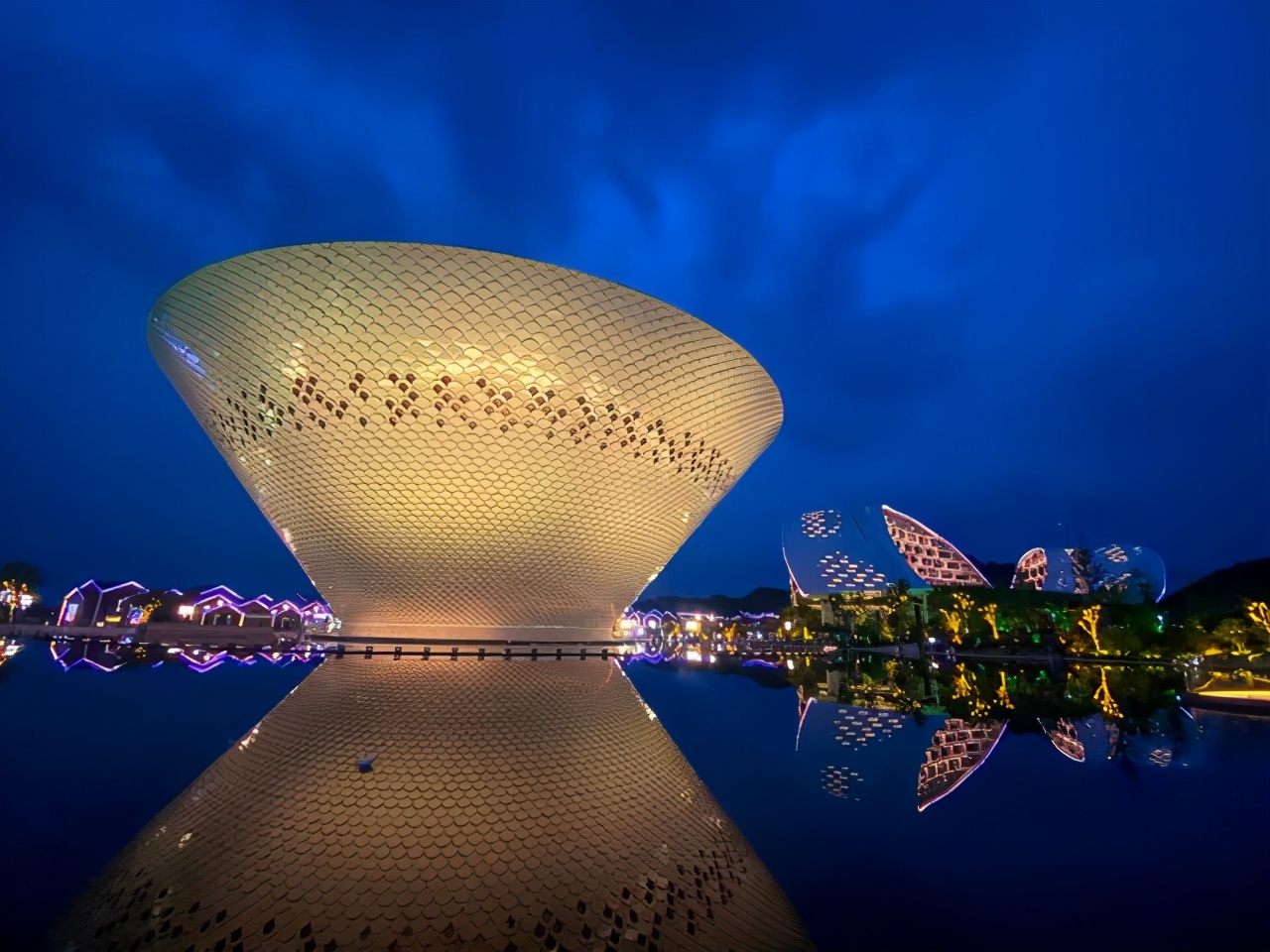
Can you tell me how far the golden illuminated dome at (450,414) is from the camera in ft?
45.4

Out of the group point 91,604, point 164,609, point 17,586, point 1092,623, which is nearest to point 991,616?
point 1092,623

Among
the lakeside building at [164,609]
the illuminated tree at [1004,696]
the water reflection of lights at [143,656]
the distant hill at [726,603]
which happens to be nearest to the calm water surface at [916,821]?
the illuminated tree at [1004,696]

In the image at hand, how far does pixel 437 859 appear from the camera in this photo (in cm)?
305

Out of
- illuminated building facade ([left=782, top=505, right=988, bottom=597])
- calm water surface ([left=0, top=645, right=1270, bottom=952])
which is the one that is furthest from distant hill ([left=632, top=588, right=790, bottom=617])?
calm water surface ([left=0, top=645, right=1270, bottom=952])

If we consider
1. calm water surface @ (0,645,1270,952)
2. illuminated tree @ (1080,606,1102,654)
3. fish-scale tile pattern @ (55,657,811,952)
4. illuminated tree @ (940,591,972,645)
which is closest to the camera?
fish-scale tile pattern @ (55,657,811,952)

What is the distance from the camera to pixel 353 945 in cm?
227

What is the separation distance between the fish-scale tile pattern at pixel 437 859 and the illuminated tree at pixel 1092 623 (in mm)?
24230

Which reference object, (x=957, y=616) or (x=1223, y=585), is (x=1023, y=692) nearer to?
(x=957, y=616)

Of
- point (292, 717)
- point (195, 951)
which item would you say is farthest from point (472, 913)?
point (292, 717)

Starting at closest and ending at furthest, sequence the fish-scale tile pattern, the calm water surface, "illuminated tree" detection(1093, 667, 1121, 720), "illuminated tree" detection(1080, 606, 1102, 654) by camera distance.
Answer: the fish-scale tile pattern → the calm water surface → "illuminated tree" detection(1093, 667, 1121, 720) → "illuminated tree" detection(1080, 606, 1102, 654)

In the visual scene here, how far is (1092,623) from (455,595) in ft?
75.0

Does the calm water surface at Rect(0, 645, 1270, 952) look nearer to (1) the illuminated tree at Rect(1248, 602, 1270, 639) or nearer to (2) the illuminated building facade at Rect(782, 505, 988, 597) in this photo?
(1) the illuminated tree at Rect(1248, 602, 1270, 639)

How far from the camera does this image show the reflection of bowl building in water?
262cm

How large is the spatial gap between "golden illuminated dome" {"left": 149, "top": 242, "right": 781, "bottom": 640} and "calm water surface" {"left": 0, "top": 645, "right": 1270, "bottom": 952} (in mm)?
8676
